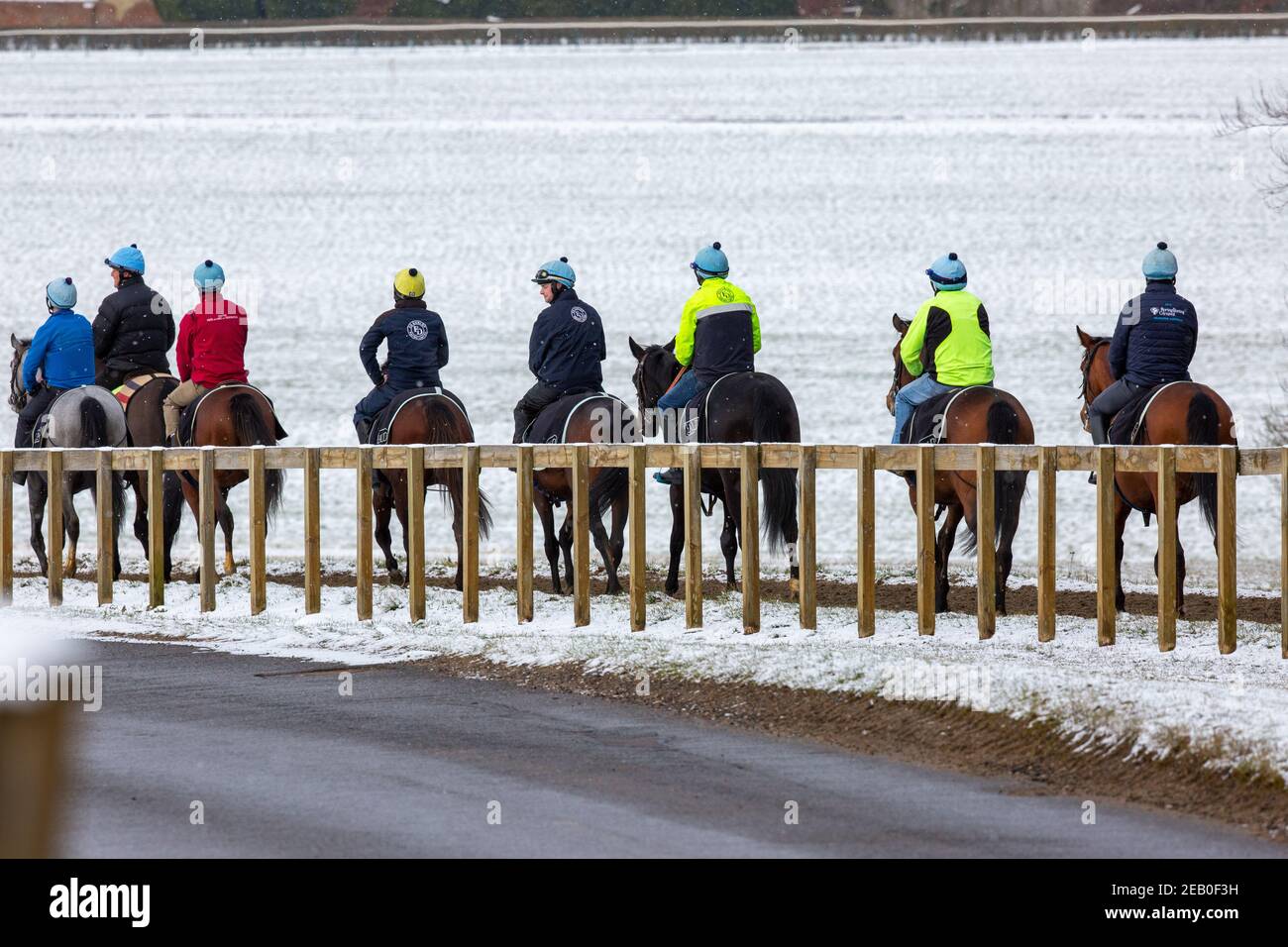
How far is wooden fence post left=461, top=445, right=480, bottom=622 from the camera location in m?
13.1

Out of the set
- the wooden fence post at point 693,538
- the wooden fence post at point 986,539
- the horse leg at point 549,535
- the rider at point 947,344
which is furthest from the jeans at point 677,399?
the wooden fence post at point 986,539

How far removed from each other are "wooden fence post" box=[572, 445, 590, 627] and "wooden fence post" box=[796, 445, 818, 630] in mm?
1439

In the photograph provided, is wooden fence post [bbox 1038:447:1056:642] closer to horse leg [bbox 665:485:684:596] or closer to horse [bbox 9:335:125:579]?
horse leg [bbox 665:485:684:596]

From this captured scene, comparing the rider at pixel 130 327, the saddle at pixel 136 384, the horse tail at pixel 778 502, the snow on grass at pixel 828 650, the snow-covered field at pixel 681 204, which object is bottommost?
the snow on grass at pixel 828 650

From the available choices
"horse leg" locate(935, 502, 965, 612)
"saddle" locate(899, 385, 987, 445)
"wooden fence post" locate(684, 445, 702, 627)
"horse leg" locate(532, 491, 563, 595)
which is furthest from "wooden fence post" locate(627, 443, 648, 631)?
"horse leg" locate(532, 491, 563, 595)

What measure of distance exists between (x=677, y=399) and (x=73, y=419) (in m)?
5.19

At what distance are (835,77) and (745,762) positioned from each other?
198 ft

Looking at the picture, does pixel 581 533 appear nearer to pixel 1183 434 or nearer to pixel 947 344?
pixel 947 344

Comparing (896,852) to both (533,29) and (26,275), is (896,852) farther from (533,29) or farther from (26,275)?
(533,29)

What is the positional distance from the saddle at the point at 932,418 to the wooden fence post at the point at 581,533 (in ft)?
8.09

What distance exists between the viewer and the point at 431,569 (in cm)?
1827

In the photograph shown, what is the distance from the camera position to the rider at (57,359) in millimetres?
17047

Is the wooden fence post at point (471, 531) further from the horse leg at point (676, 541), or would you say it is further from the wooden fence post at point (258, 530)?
the horse leg at point (676, 541)

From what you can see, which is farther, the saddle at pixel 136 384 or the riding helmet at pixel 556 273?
the saddle at pixel 136 384
